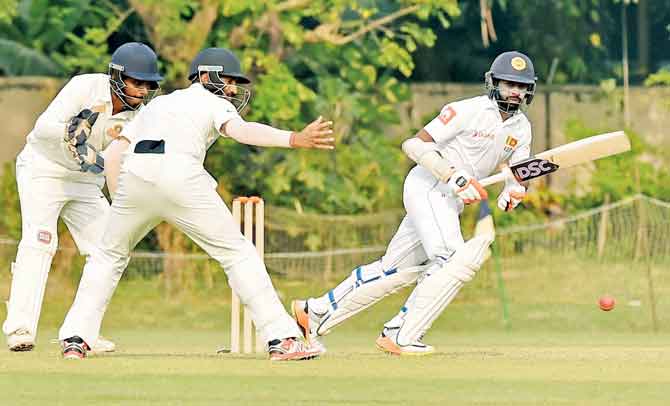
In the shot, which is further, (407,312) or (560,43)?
(560,43)

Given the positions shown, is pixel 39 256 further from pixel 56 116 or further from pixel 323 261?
pixel 323 261

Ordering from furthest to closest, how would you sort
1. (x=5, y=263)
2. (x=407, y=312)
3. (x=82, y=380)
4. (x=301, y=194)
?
(x=301, y=194) → (x=5, y=263) → (x=407, y=312) → (x=82, y=380)

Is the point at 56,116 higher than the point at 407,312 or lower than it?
higher

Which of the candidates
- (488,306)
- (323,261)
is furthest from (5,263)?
(488,306)

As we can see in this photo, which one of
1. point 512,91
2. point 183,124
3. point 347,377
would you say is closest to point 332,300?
point 512,91

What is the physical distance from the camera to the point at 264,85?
15242mm

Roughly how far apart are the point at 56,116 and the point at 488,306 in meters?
6.26

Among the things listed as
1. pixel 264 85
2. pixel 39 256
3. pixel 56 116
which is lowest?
pixel 39 256

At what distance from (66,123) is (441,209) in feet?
5.86

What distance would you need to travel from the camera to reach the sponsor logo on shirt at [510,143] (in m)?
9.09

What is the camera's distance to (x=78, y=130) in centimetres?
883

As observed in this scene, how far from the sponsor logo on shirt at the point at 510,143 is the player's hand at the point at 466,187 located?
0.39 metres

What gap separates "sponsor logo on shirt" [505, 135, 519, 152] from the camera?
9094 mm

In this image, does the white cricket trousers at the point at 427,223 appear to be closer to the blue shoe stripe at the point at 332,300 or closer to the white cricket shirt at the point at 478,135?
the white cricket shirt at the point at 478,135
